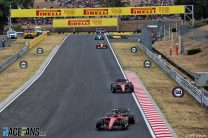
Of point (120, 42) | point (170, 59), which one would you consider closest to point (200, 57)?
point (170, 59)

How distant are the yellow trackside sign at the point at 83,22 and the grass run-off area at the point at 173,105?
65905 mm

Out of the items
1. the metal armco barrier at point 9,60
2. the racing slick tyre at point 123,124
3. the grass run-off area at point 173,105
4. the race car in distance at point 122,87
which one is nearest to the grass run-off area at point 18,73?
the metal armco barrier at point 9,60

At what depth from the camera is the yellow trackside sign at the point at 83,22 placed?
127 metres

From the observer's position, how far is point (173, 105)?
35.8m

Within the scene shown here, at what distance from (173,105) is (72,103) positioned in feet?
22.9

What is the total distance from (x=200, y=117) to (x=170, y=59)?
114ft

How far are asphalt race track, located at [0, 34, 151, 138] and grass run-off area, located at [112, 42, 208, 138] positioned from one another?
1865 millimetres

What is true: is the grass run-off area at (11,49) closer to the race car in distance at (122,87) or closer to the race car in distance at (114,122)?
the race car in distance at (122,87)

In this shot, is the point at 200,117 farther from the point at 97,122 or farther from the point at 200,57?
the point at 200,57

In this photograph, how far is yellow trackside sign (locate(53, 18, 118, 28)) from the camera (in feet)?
417

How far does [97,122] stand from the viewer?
27.9 m

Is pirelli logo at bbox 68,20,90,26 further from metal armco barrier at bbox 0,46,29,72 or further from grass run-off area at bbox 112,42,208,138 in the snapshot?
grass run-off area at bbox 112,42,208,138

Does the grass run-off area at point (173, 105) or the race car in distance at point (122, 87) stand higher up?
the race car in distance at point (122, 87)

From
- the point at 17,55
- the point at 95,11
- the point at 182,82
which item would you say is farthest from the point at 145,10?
the point at 182,82
